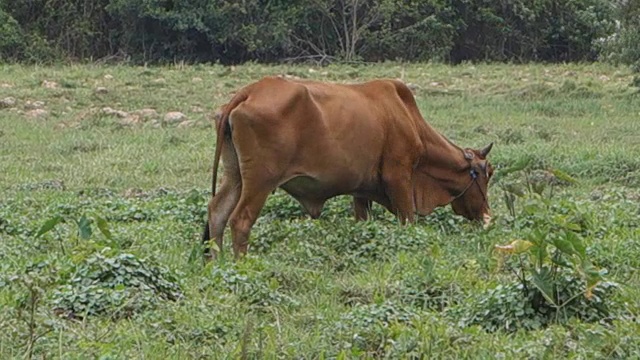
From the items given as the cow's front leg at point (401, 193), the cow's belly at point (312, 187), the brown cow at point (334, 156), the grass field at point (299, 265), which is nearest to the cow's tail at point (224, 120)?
the brown cow at point (334, 156)

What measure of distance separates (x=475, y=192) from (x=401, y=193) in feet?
2.76

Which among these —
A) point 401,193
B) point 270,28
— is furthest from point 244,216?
point 270,28

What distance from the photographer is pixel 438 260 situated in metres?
6.74

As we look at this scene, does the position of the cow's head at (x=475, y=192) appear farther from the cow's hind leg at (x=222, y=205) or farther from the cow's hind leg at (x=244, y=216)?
the cow's hind leg at (x=244, y=216)

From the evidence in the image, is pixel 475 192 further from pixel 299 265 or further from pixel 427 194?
pixel 299 265

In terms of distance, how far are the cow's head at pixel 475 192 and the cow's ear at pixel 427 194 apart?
12 centimetres

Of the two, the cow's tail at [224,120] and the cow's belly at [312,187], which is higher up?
the cow's tail at [224,120]

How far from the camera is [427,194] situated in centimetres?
927

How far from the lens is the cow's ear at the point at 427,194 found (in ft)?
30.1

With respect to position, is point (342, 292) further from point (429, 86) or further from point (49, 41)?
point (49, 41)

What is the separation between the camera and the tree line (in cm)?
2869

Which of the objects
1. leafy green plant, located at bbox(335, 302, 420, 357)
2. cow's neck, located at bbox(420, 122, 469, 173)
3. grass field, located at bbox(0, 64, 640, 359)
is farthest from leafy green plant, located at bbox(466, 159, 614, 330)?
cow's neck, located at bbox(420, 122, 469, 173)

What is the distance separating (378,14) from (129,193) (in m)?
19.3

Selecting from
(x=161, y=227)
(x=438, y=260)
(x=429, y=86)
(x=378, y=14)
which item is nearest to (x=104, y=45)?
(x=378, y=14)
